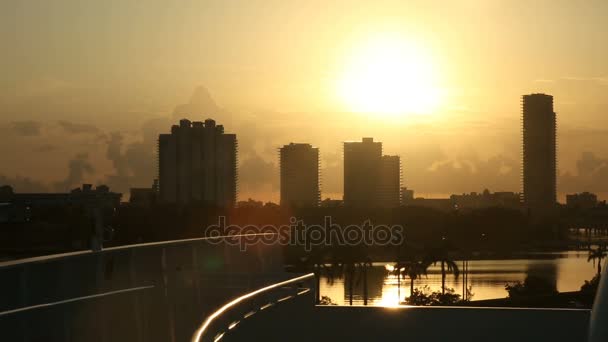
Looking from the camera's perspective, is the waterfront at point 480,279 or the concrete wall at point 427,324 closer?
the concrete wall at point 427,324

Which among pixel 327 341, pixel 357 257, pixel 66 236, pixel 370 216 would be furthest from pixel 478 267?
pixel 327 341

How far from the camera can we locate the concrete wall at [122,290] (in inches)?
381

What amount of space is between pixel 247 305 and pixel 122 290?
9.01 ft

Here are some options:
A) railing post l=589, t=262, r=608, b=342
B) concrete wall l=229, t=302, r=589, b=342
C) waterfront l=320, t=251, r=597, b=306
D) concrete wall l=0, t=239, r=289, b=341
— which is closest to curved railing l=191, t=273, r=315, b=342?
concrete wall l=229, t=302, r=589, b=342

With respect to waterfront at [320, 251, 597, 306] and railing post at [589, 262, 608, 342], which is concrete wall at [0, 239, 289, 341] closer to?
railing post at [589, 262, 608, 342]

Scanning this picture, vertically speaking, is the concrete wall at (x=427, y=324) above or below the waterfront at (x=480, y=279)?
above

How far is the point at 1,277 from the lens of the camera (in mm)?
10523

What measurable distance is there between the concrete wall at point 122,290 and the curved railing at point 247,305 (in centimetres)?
168

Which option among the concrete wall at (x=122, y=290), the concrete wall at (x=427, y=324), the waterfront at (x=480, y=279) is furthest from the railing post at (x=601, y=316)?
the waterfront at (x=480, y=279)

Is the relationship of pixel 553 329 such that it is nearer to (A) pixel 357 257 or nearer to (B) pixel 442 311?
(B) pixel 442 311

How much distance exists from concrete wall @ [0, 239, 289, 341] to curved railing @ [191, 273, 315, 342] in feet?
5.50

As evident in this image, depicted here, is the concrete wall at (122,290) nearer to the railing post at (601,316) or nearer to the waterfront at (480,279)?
the railing post at (601,316)

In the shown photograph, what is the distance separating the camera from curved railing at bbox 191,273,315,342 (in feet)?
24.3

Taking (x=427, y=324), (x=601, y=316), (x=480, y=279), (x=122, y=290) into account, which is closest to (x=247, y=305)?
(x=122, y=290)
